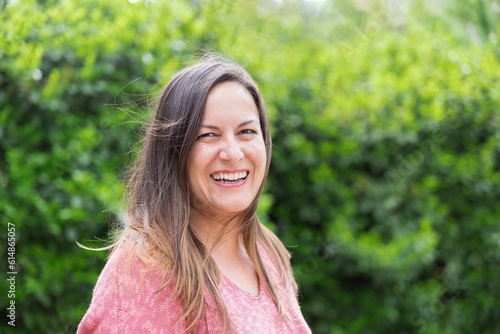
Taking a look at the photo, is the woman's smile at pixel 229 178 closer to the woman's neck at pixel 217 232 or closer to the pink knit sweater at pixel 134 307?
the woman's neck at pixel 217 232

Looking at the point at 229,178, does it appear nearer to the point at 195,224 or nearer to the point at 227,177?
the point at 227,177

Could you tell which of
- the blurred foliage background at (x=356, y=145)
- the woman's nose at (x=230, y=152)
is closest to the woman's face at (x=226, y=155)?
the woman's nose at (x=230, y=152)

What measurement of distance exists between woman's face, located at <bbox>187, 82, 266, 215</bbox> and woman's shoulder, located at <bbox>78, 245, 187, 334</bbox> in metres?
0.29

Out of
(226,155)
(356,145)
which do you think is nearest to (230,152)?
(226,155)

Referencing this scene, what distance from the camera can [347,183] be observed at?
3.99 meters

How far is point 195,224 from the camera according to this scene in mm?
1753

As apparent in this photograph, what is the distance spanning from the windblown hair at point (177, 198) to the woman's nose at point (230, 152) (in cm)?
10

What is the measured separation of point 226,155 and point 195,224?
0.86 feet

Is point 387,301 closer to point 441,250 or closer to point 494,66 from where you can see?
point 441,250

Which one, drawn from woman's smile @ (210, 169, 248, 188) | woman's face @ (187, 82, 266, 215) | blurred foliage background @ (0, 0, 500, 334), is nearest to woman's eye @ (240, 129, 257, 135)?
woman's face @ (187, 82, 266, 215)

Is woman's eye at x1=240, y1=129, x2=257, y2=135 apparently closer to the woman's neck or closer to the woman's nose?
the woman's nose

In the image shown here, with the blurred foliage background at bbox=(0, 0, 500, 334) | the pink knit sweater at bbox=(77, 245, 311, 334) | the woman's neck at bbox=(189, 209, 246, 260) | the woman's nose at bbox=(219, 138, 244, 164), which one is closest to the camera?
the pink knit sweater at bbox=(77, 245, 311, 334)

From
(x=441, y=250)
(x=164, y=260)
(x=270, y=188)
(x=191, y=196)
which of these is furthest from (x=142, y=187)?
(x=441, y=250)

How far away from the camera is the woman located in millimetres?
1511
